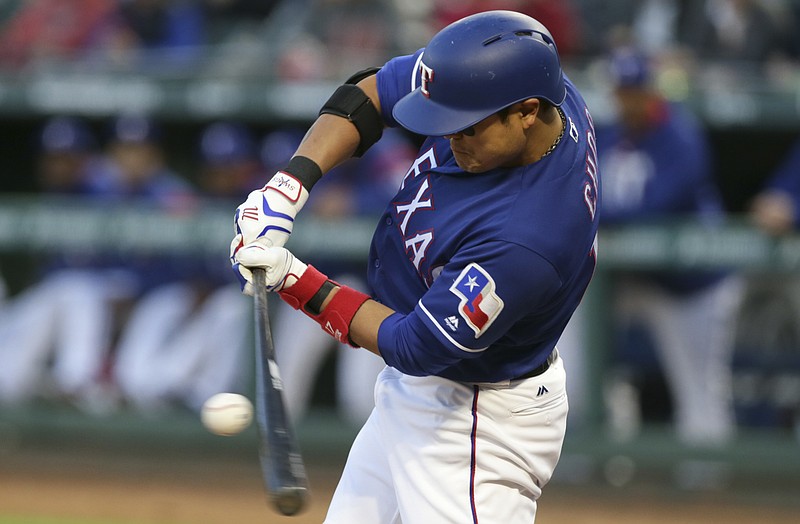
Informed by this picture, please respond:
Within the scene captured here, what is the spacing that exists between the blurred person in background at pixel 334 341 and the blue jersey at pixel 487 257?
339 cm

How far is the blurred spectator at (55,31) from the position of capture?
8.23m

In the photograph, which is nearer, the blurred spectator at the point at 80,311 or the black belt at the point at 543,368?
the black belt at the point at 543,368

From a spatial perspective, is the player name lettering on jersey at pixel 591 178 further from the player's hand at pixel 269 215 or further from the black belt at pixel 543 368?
the player's hand at pixel 269 215

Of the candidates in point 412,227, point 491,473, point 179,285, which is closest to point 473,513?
point 491,473

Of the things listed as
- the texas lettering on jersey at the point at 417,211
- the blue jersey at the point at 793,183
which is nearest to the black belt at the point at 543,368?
the texas lettering on jersey at the point at 417,211

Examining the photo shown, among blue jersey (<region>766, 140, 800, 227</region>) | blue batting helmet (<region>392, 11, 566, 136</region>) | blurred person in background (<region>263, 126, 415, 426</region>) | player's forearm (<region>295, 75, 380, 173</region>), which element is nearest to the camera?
blue batting helmet (<region>392, 11, 566, 136</region>)

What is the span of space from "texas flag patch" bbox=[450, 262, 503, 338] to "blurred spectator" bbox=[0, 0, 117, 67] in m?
6.11

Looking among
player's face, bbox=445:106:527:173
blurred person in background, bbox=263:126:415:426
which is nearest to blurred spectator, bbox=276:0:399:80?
blurred person in background, bbox=263:126:415:426

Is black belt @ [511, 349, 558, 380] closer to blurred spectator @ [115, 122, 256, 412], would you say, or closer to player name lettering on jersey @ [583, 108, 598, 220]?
player name lettering on jersey @ [583, 108, 598, 220]

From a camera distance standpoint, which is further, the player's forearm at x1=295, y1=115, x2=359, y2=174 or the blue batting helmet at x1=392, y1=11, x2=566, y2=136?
the player's forearm at x1=295, y1=115, x2=359, y2=174

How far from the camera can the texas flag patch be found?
2.68m

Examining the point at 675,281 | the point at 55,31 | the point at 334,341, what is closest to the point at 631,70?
the point at 675,281

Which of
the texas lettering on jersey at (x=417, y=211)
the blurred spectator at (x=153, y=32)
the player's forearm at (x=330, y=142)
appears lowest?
the texas lettering on jersey at (x=417, y=211)

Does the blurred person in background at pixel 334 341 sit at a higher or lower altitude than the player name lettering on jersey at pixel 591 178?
higher
